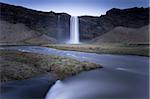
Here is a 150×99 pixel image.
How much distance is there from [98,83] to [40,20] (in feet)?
4.08

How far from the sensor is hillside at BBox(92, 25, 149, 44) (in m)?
3.26

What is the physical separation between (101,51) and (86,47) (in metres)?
0.21

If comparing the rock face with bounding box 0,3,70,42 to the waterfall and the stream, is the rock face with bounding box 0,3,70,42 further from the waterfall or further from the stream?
the stream

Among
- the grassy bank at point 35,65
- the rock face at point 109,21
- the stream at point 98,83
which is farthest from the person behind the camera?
the rock face at point 109,21

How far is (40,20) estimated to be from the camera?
11.5 feet

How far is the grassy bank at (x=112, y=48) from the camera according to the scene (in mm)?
3227

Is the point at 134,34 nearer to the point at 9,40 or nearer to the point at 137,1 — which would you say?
the point at 137,1

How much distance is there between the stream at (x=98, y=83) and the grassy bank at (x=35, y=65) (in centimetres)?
7

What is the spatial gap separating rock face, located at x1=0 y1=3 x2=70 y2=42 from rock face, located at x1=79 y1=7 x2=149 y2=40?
0.81 ft

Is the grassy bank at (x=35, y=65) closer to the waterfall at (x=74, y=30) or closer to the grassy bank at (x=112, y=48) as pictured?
the grassy bank at (x=112, y=48)

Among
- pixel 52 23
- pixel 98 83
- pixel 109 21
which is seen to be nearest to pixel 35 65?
pixel 52 23

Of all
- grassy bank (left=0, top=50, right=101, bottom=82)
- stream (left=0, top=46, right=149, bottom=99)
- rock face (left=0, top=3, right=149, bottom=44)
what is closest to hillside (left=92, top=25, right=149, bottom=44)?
rock face (left=0, top=3, right=149, bottom=44)

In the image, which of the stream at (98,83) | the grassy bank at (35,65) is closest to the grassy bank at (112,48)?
the stream at (98,83)

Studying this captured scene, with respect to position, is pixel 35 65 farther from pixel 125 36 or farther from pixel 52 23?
pixel 125 36
